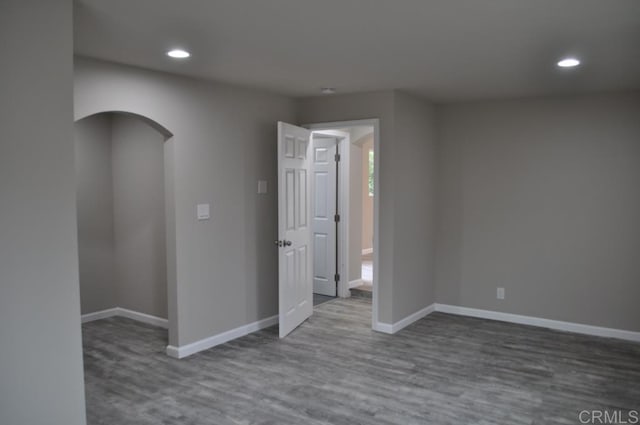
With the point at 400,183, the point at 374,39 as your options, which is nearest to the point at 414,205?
the point at 400,183

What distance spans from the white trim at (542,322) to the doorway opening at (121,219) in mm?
3220

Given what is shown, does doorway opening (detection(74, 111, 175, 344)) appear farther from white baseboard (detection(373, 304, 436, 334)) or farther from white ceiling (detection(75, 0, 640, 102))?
white baseboard (detection(373, 304, 436, 334))

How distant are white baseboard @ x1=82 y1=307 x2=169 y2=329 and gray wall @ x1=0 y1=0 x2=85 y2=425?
2779 mm

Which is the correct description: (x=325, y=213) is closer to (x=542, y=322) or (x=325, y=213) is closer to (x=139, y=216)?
(x=139, y=216)

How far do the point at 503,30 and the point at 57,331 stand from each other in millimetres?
2879

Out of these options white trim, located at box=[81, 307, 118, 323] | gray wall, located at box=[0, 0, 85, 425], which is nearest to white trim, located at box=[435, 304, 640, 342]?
white trim, located at box=[81, 307, 118, 323]

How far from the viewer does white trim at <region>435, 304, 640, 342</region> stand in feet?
16.1

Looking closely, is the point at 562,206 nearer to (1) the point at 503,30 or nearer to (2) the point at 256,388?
(1) the point at 503,30

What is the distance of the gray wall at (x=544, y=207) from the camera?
4.88 metres

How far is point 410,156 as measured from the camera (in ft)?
17.1

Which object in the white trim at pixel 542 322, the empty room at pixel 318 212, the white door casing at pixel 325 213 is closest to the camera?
the empty room at pixel 318 212

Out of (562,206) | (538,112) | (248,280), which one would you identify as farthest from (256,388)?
(538,112)

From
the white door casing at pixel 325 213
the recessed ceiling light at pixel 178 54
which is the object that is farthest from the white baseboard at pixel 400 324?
the recessed ceiling light at pixel 178 54

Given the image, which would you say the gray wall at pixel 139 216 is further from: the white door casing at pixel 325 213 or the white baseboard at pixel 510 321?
the white baseboard at pixel 510 321
